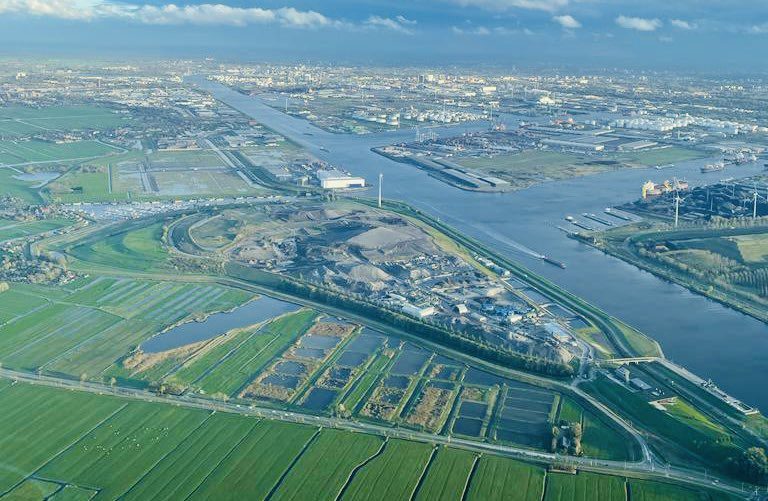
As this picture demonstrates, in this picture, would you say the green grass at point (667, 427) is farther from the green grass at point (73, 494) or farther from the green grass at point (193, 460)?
the green grass at point (73, 494)

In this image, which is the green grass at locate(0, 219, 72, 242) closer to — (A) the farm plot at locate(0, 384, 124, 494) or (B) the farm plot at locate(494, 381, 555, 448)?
(A) the farm plot at locate(0, 384, 124, 494)

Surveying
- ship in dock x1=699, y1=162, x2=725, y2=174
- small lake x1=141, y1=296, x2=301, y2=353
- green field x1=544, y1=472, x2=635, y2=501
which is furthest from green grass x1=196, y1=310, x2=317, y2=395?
ship in dock x1=699, y1=162, x2=725, y2=174

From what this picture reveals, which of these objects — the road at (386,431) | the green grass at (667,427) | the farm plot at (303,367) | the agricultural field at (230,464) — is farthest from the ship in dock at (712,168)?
the agricultural field at (230,464)

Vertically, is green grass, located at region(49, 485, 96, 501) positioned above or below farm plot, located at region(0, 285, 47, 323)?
below

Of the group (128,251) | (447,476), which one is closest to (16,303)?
(128,251)

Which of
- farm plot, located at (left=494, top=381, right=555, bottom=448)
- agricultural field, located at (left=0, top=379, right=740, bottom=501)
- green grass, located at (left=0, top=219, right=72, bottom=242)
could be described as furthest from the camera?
green grass, located at (left=0, top=219, right=72, bottom=242)

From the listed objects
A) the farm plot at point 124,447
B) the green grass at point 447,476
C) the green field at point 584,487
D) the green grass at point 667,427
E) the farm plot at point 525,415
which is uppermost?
the green grass at point 667,427
